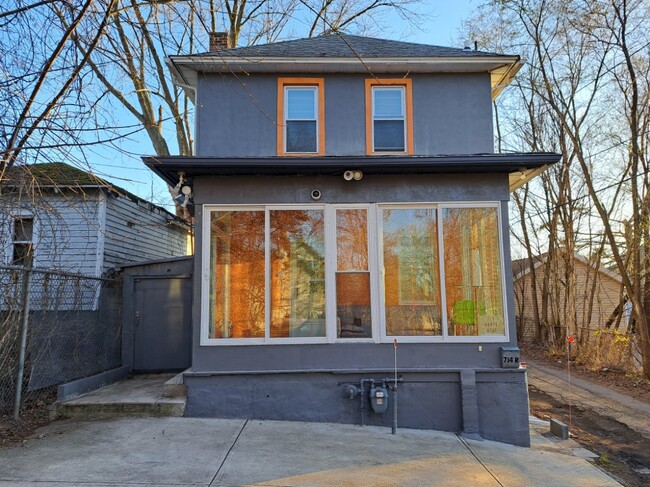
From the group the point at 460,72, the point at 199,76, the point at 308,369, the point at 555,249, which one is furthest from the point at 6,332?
the point at 555,249

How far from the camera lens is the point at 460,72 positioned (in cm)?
810

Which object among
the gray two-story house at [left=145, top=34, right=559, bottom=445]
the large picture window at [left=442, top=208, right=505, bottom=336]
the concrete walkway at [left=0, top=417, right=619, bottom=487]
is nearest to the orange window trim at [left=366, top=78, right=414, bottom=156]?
the gray two-story house at [left=145, top=34, right=559, bottom=445]

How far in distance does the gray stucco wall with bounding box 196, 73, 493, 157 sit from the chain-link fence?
3.06 m

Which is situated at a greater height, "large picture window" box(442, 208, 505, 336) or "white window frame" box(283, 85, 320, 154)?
"white window frame" box(283, 85, 320, 154)

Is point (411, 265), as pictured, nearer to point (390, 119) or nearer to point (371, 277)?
point (371, 277)

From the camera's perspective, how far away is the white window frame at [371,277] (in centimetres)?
670

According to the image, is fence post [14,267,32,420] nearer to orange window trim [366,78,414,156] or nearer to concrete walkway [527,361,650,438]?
orange window trim [366,78,414,156]

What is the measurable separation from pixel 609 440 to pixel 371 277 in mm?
4587

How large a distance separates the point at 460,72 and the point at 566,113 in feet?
29.7

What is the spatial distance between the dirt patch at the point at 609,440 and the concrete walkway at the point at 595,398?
265 millimetres

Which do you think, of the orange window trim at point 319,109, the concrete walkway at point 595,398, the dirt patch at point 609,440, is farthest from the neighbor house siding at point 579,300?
the orange window trim at point 319,109

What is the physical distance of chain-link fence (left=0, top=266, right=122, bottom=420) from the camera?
5.97 metres

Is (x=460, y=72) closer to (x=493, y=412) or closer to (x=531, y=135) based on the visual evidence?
(x=493, y=412)

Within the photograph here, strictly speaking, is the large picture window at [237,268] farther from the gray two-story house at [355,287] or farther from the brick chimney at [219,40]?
the brick chimney at [219,40]
